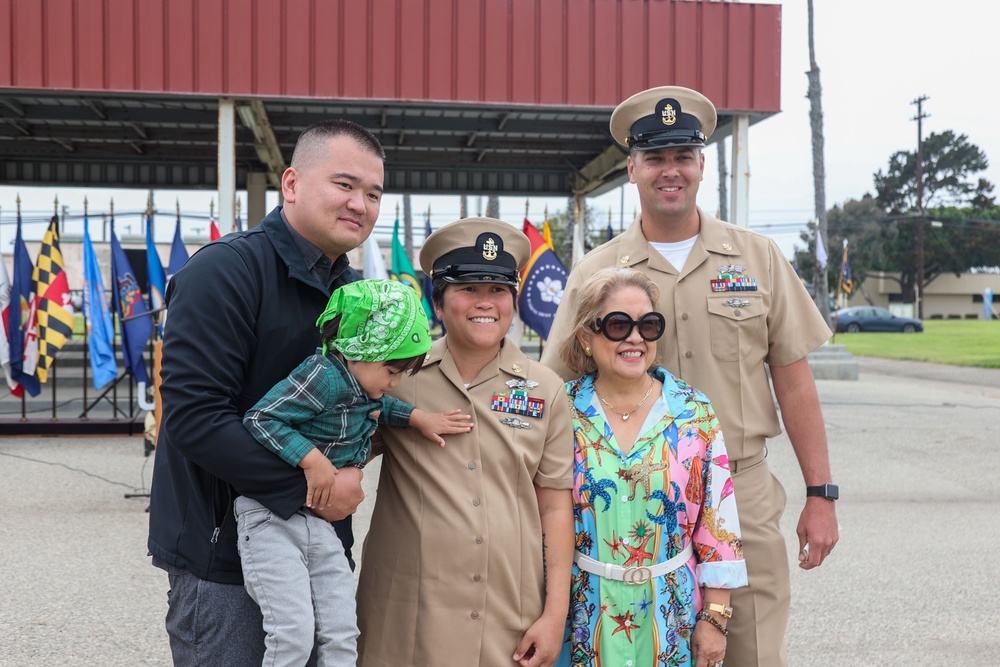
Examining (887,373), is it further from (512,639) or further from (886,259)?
(886,259)

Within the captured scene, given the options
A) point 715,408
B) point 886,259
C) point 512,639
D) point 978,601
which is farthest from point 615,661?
point 886,259

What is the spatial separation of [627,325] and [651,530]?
21.9 inches

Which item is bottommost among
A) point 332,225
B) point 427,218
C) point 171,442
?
point 171,442

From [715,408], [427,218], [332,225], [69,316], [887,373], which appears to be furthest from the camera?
[887,373]

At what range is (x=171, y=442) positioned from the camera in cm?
188

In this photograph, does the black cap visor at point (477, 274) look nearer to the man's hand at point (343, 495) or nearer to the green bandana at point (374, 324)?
the green bandana at point (374, 324)

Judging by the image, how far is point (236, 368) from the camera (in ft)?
6.22

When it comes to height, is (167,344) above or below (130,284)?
below

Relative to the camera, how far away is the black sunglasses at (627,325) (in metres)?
2.28

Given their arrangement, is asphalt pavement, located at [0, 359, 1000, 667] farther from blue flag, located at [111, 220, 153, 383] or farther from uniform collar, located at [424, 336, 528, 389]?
uniform collar, located at [424, 336, 528, 389]

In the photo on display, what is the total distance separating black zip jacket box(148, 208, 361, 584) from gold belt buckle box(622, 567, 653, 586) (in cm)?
89

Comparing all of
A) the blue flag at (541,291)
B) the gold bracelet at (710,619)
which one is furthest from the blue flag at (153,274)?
the gold bracelet at (710,619)

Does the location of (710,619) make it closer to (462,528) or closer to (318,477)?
(462,528)

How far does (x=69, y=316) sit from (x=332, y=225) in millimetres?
8343
